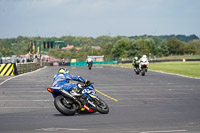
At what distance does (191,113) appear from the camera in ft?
44.2

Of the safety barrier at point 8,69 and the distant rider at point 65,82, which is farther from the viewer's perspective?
the safety barrier at point 8,69

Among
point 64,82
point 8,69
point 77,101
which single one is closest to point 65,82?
point 64,82

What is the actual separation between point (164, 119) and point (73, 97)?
2711mm

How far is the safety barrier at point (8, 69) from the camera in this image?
43297mm

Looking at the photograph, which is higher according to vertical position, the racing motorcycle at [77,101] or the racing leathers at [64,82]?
the racing leathers at [64,82]

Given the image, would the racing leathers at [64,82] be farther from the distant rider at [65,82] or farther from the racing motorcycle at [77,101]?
the racing motorcycle at [77,101]

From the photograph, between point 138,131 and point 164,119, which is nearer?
point 138,131

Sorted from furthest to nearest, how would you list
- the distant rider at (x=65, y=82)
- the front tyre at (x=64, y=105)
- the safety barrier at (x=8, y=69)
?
the safety barrier at (x=8, y=69) < the distant rider at (x=65, y=82) < the front tyre at (x=64, y=105)

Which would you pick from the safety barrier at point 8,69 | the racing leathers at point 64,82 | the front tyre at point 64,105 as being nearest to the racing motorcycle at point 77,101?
the front tyre at point 64,105

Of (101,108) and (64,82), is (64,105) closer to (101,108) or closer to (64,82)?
(64,82)

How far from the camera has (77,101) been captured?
13148 millimetres

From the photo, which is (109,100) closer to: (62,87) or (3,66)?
(62,87)

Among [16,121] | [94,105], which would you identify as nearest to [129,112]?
[94,105]

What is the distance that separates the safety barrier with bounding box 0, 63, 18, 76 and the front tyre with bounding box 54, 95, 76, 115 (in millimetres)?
30960
